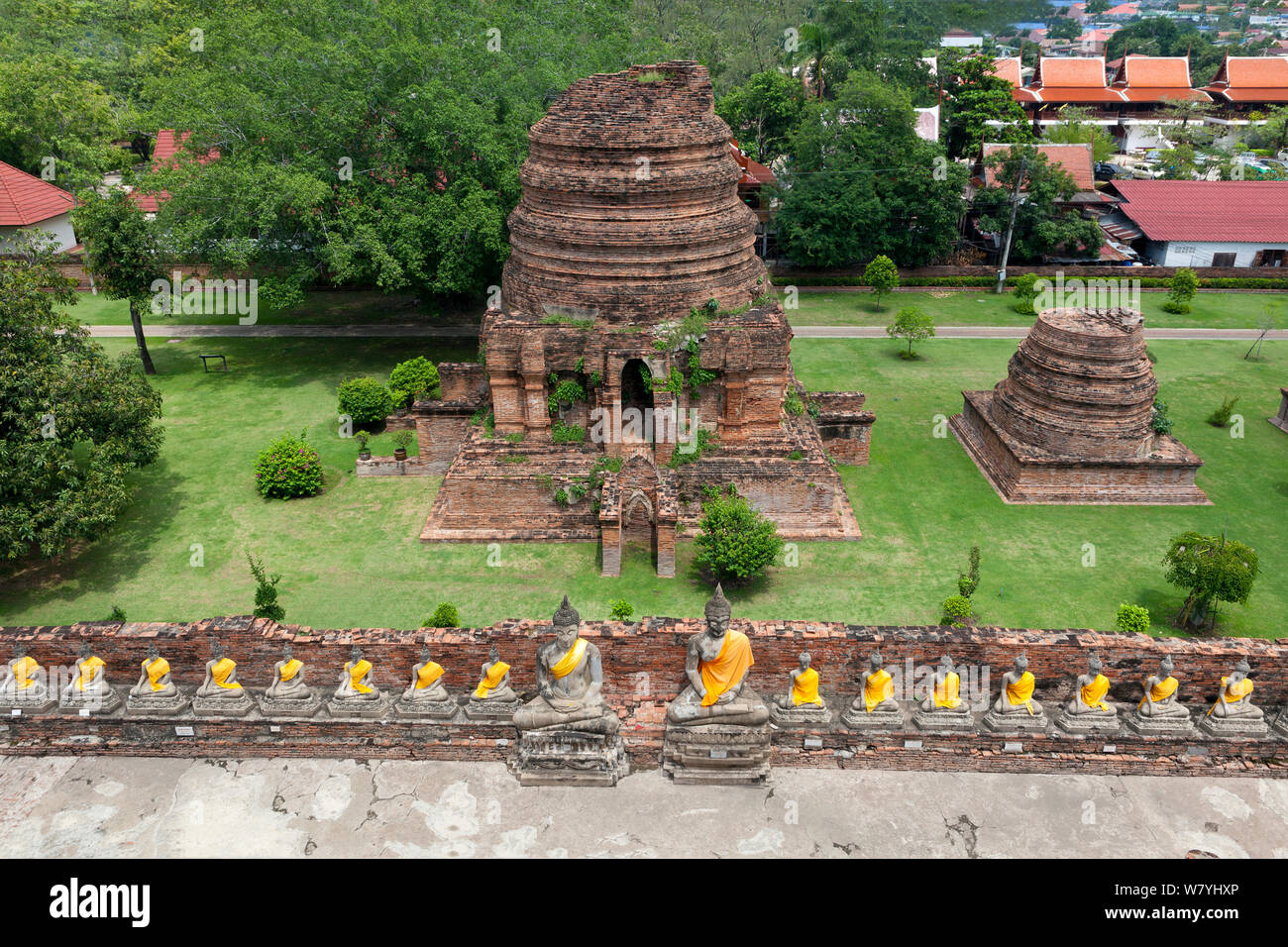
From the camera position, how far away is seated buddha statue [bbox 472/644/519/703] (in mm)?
12062

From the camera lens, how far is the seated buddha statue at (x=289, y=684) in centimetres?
1222

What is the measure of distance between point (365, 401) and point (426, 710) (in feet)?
45.4

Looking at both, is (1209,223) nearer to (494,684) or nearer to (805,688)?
(805,688)

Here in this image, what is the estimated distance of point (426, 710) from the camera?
11961 millimetres

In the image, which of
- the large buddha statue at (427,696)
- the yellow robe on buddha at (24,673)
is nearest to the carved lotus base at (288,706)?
the large buddha statue at (427,696)

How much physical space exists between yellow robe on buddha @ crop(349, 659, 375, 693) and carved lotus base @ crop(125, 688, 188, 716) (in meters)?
2.39

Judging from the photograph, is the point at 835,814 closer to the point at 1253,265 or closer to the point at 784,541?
the point at 784,541

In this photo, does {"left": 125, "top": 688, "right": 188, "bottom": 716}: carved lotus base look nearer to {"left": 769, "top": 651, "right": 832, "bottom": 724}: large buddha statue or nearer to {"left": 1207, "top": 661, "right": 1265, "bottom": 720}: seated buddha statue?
{"left": 769, "top": 651, "right": 832, "bottom": 724}: large buddha statue

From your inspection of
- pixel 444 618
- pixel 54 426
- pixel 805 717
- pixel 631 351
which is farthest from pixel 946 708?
pixel 54 426

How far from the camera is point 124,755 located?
12141 mm

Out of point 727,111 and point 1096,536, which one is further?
point 727,111

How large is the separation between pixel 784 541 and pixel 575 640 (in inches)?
363

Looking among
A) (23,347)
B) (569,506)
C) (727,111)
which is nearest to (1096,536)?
(569,506)

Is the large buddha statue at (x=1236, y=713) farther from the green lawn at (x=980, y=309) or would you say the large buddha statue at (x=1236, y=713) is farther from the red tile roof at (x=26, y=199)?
the red tile roof at (x=26, y=199)
